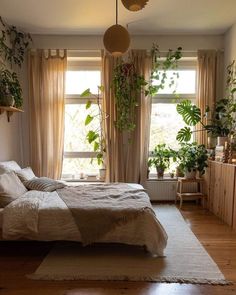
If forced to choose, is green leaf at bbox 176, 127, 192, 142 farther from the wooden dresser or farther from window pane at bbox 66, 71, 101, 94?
window pane at bbox 66, 71, 101, 94

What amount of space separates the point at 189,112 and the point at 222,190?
1.40m

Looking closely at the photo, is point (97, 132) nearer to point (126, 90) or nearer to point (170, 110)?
point (126, 90)

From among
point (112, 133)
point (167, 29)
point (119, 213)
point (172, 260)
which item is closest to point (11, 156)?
point (112, 133)

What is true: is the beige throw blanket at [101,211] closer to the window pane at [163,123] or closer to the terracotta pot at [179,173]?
the terracotta pot at [179,173]

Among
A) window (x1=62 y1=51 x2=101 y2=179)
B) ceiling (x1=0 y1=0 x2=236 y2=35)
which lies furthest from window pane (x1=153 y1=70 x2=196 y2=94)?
window (x1=62 y1=51 x2=101 y2=179)

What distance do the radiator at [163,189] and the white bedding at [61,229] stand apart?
2.21 m

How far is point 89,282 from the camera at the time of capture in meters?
2.21

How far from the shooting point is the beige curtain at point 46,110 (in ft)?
15.1

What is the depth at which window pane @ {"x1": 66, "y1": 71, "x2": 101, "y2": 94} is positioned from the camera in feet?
16.0

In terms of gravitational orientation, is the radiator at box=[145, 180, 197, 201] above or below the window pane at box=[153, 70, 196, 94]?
below

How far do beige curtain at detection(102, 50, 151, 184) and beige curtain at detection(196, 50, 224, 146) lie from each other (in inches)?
35.8

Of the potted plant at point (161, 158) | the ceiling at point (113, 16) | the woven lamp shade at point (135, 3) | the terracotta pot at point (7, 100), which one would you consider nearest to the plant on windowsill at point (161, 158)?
the potted plant at point (161, 158)

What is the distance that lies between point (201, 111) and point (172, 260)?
9.42 ft

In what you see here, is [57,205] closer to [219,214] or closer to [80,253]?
[80,253]
